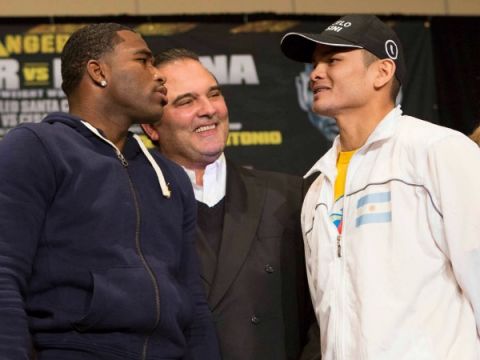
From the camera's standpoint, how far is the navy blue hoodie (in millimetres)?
2002

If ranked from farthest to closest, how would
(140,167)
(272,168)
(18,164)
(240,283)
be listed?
(272,168) → (240,283) → (140,167) → (18,164)

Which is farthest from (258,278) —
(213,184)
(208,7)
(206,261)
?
(208,7)

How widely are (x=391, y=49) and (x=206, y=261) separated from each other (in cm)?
84

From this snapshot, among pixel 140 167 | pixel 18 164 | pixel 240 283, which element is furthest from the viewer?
pixel 240 283

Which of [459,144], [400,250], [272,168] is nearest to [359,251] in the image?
[400,250]

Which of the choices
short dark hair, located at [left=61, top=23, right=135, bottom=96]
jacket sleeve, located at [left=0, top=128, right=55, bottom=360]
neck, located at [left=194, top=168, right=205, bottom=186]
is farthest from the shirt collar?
jacket sleeve, located at [left=0, top=128, right=55, bottom=360]

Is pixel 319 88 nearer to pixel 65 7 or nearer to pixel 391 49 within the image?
pixel 391 49

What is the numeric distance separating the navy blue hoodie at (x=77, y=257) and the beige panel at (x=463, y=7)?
3.75 meters

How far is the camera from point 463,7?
18.2 ft

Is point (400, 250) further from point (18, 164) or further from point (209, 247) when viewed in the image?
point (18, 164)

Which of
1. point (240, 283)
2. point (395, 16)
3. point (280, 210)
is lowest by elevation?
point (240, 283)

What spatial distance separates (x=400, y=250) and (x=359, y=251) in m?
0.11

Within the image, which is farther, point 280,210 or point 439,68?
point 439,68

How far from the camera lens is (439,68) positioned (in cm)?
509
